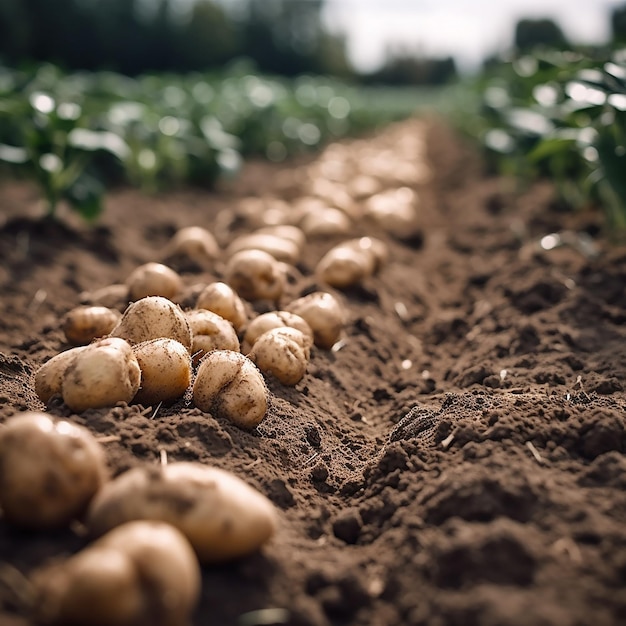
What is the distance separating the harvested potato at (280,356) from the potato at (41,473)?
1148mm

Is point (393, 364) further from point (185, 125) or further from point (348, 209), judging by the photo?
point (185, 125)

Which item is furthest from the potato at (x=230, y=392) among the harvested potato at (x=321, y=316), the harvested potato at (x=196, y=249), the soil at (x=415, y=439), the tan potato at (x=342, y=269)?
the harvested potato at (x=196, y=249)

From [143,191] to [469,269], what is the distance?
376cm

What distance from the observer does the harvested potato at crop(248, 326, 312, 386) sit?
107 inches

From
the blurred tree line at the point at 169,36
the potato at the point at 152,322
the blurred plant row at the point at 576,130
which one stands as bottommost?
the blurred tree line at the point at 169,36

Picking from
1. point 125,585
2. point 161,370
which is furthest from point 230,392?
point 125,585

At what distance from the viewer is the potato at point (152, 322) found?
8.41 feet

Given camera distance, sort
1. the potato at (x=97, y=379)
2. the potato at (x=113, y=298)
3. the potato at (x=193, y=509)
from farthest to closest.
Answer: the potato at (x=113, y=298), the potato at (x=97, y=379), the potato at (x=193, y=509)

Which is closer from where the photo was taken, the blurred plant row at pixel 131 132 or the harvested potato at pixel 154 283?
the harvested potato at pixel 154 283

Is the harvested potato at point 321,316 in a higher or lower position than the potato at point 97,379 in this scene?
lower

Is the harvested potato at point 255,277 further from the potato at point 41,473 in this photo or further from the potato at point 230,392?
the potato at point 41,473

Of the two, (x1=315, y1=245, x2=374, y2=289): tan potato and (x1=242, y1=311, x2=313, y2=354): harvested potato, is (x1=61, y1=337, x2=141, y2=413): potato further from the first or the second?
(x1=315, y1=245, x2=374, y2=289): tan potato

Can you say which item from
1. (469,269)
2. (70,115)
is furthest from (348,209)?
(70,115)

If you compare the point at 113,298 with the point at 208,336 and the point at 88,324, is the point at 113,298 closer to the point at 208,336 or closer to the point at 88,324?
the point at 88,324
